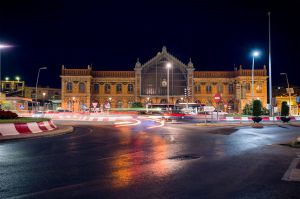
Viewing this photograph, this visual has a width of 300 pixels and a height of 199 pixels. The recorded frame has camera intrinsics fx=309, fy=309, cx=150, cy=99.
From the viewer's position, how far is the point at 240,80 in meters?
76.9

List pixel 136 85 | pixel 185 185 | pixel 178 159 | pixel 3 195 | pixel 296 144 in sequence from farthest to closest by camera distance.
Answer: pixel 136 85, pixel 296 144, pixel 178 159, pixel 185 185, pixel 3 195

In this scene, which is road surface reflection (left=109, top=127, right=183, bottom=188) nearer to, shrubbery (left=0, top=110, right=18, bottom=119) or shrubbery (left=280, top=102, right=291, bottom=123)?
shrubbery (left=0, top=110, right=18, bottom=119)

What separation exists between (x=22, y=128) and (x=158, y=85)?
197 feet

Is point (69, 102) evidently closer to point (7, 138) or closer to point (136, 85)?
point (136, 85)

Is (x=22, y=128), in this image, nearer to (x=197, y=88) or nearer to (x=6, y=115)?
(x=6, y=115)

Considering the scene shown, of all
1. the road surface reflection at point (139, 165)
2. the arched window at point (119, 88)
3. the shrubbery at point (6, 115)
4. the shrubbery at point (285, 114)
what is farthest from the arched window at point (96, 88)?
the road surface reflection at point (139, 165)

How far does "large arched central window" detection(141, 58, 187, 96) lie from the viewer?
7588 cm

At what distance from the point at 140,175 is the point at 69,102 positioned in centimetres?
7254

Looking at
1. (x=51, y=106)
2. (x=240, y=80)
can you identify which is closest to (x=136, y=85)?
(x=240, y=80)

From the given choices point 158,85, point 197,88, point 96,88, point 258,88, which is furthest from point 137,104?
point 258,88

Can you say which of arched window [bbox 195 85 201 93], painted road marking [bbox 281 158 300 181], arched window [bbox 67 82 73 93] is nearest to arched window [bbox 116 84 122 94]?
arched window [bbox 67 82 73 93]

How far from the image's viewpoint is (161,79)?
76000mm

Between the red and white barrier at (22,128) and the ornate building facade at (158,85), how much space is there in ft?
188

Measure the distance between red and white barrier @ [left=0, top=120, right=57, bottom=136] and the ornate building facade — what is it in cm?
5715
